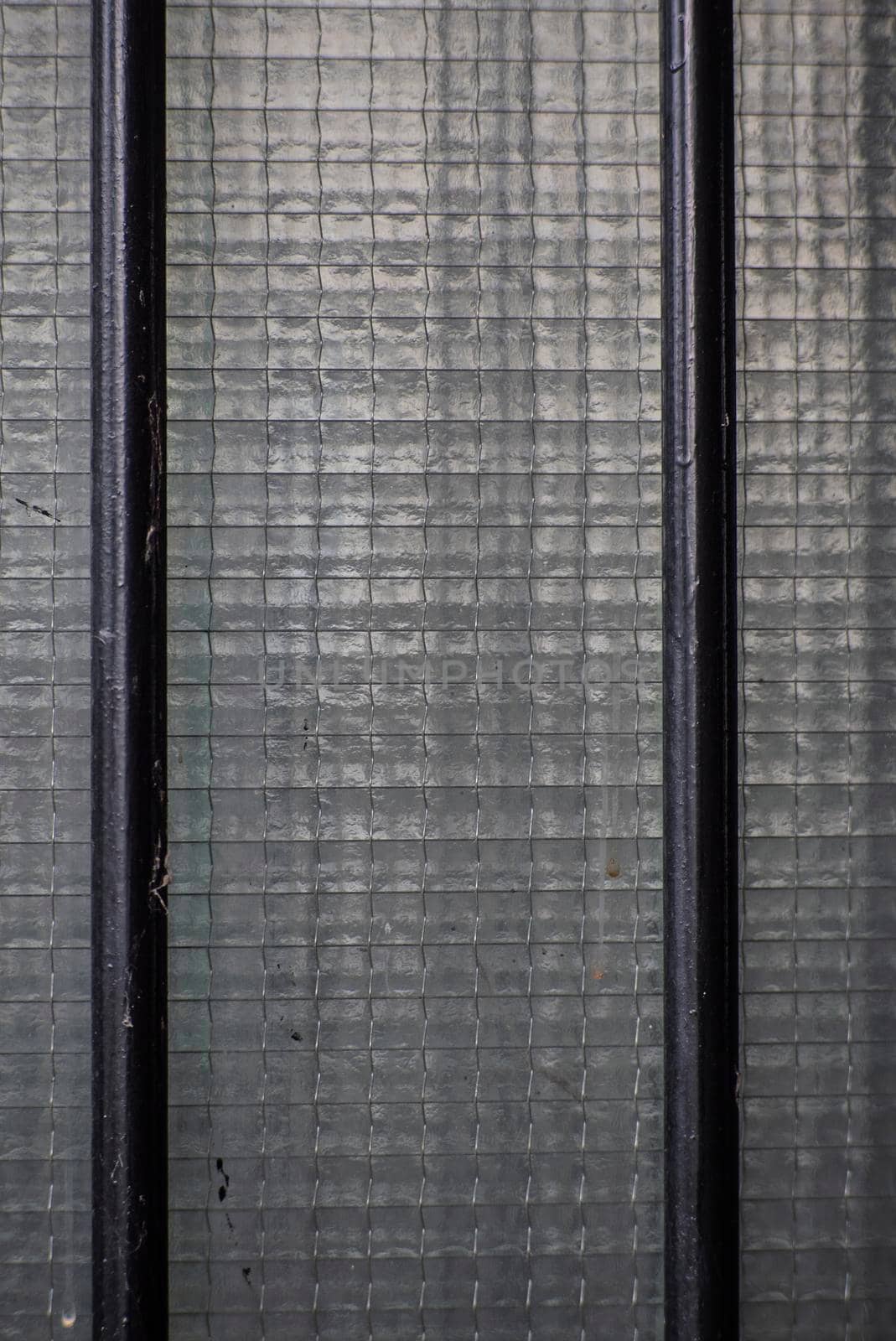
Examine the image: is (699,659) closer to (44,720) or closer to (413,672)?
(413,672)

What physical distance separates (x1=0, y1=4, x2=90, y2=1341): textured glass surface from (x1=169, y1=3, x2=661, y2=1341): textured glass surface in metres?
0.14

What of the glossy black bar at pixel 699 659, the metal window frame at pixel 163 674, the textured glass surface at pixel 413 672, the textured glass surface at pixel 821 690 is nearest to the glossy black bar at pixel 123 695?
the metal window frame at pixel 163 674

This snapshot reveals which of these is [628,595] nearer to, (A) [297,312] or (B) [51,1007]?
(A) [297,312]

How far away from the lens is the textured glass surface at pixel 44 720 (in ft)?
4.31

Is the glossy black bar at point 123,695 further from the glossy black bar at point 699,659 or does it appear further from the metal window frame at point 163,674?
the glossy black bar at point 699,659

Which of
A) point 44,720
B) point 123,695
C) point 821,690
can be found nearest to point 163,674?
point 123,695

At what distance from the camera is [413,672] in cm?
133

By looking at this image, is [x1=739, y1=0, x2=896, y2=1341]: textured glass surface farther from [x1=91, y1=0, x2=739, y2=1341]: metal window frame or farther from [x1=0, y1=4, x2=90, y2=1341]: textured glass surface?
[x1=0, y1=4, x2=90, y2=1341]: textured glass surface

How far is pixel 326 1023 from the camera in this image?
4.33 ft

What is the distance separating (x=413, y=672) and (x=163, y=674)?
36cm

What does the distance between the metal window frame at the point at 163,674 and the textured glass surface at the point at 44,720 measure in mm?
265

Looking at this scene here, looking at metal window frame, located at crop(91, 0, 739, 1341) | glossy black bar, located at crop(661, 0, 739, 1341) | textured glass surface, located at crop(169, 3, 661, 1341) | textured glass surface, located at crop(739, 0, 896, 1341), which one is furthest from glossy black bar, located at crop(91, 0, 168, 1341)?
textured glass surface, located at crop(739, 0, 896, 1341)

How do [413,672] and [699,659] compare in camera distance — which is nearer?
[699,659]

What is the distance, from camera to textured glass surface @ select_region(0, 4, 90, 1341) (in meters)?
1.31
